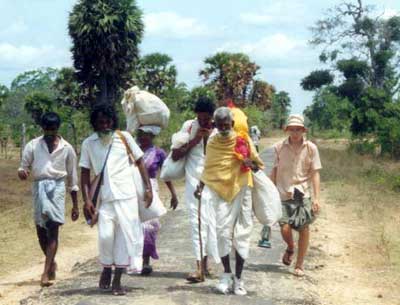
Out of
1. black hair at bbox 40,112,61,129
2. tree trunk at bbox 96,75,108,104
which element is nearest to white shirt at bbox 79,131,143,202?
black hair at bbox 40,112,61,129

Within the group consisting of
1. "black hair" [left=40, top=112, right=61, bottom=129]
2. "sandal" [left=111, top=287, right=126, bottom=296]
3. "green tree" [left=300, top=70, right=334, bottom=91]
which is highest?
"green tree" [left=300, top=70, right=334, bottom=91]

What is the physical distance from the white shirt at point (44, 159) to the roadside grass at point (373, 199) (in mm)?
3918

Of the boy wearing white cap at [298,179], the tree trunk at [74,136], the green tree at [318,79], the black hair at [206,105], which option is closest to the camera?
the black hair at [206,105]

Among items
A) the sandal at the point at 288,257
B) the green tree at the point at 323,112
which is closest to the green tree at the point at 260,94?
the green tree at the point at 323,112

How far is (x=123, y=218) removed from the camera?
6.02 m

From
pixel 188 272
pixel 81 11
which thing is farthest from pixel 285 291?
pixel 81 11

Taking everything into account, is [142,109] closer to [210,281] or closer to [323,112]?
[210,281]

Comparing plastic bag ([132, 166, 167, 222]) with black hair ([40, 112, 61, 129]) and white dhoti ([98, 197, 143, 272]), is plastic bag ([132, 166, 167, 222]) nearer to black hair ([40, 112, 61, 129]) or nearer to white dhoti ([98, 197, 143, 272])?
white dhoti ([98, 197, 143, 272])

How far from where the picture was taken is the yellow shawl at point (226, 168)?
625 centimetres

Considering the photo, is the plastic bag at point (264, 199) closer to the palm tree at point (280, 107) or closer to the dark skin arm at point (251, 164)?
the dark skin arm at point (251, 164)

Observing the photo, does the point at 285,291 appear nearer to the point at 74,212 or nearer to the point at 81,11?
the point at 74,212

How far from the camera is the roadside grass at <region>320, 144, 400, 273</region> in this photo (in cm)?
973

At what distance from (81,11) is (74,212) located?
24.4 m

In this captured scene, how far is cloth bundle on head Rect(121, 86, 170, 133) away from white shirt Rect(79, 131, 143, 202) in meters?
0.79
